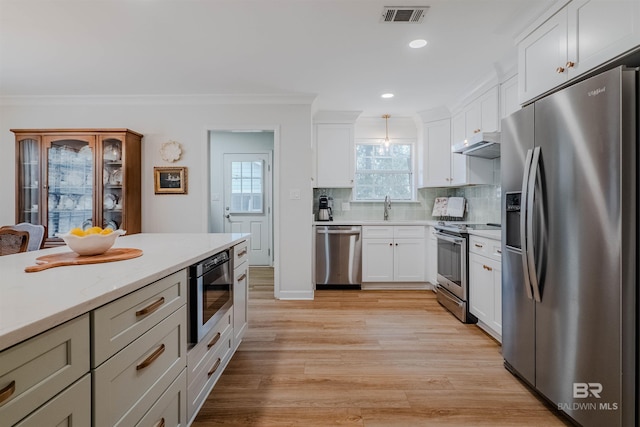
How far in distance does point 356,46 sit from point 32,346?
2695 mm

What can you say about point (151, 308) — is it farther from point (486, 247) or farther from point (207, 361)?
point (486, 247)

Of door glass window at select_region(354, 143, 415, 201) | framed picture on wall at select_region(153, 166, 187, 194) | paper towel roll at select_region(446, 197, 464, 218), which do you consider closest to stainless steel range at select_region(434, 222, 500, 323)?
paper towel roll at select_region(446, 197, 464, 218)

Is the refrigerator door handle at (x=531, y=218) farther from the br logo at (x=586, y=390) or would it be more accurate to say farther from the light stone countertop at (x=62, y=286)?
the light stone countertop at (x=62, y=286)

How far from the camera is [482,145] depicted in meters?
2.90

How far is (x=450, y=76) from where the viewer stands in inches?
124

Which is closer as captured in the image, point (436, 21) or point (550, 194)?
point (550, 194)

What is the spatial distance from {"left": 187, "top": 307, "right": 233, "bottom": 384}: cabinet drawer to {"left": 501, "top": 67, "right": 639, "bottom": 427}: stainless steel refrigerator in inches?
73.1

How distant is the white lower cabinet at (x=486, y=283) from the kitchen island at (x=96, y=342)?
2.33 metres

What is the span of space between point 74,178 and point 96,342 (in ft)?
11.7

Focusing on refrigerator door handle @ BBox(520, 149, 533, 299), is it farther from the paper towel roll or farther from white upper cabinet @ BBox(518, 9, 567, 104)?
the paper towel roll

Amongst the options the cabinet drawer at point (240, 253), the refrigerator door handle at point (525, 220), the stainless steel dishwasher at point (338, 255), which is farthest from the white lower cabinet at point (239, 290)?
the refrigerator door handle at point (525, 220)

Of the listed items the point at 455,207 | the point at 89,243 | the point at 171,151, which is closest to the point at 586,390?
the point at 89,243

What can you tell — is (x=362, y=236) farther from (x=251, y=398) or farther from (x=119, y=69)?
(x=119, y=69)

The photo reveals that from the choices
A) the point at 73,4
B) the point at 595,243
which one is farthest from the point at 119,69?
the point at 595,243
